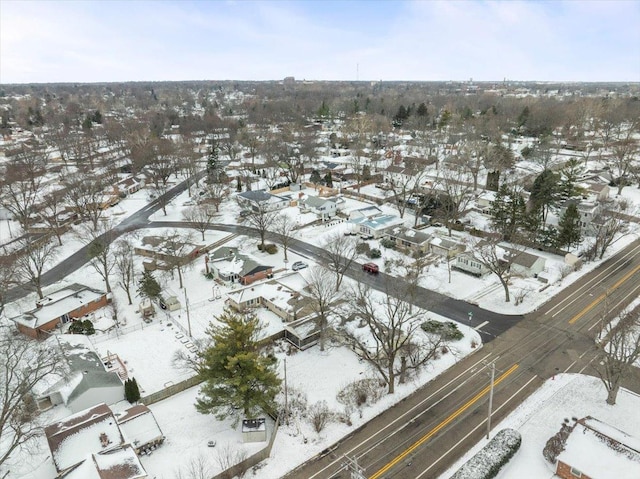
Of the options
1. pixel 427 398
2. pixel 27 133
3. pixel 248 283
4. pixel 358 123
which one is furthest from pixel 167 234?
pixel 27 133

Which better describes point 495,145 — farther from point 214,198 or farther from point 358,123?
point 214,198

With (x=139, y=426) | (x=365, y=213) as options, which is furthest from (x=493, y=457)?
(x=365, y=213)

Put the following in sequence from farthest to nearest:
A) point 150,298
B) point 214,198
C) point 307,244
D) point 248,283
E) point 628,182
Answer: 1. point 628,182
2. point 214,198
3. point 307,244
4. point 248,283
5. point 150,298

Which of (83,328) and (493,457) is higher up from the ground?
(493,457)

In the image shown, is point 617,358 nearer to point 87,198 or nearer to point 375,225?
point 375,225

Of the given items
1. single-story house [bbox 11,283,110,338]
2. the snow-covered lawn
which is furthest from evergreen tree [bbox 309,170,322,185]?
the snow-covered lawn

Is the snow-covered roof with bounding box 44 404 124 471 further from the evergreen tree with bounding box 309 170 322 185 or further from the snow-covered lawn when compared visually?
the evergreen tree with bounding box 309 170 322 185
